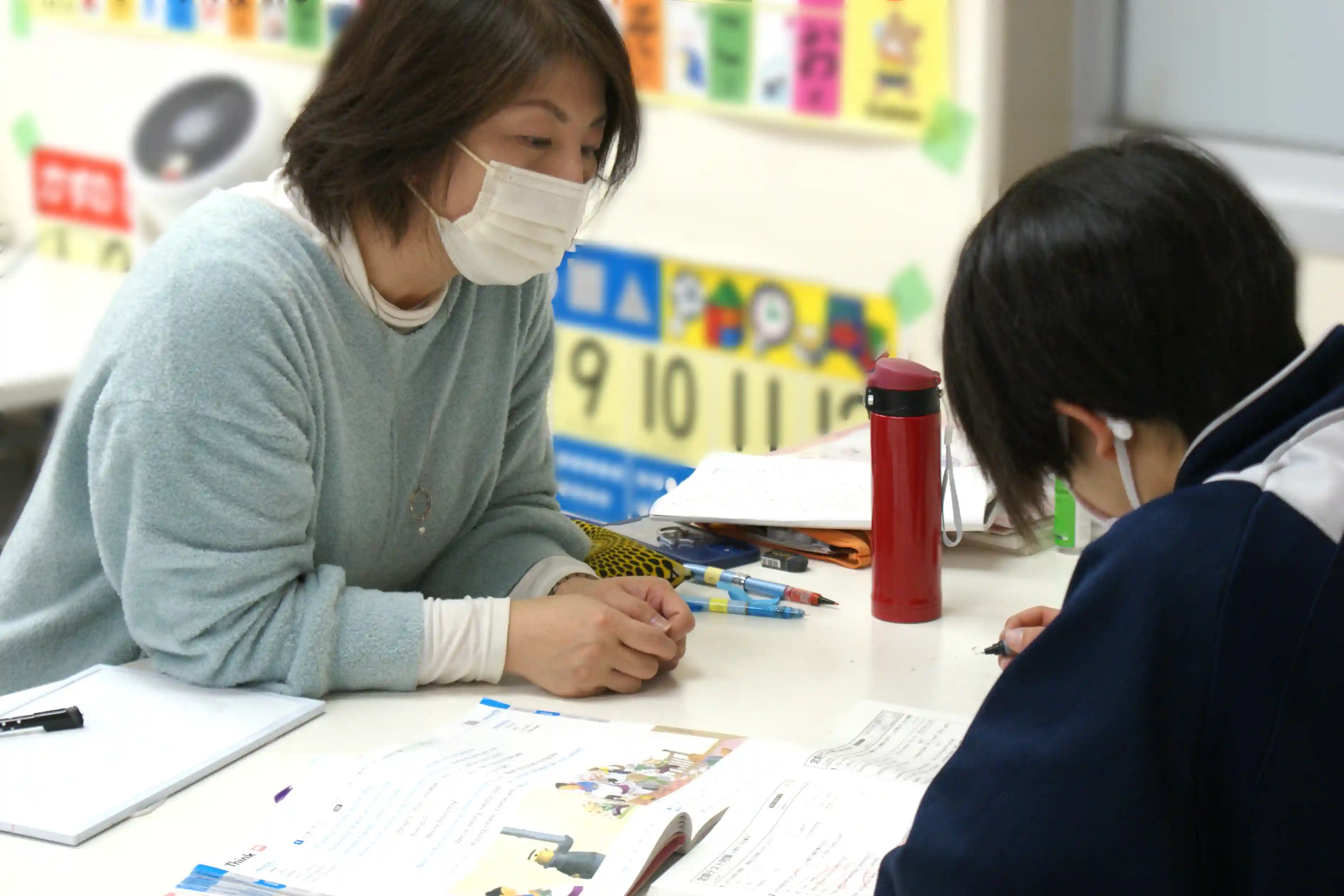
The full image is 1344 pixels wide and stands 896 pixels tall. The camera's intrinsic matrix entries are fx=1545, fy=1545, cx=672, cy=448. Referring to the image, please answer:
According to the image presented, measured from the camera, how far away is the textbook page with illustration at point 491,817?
1006mm

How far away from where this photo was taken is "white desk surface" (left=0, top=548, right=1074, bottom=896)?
1067 mm

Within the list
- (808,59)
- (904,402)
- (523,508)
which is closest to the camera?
(904,402)

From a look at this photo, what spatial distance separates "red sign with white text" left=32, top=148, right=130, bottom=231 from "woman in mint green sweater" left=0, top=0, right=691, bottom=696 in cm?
231

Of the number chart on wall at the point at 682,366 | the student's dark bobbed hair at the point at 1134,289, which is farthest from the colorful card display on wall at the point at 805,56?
the student's dark bobbed hair at the point at 1134,289

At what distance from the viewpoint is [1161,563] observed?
32.6 inches

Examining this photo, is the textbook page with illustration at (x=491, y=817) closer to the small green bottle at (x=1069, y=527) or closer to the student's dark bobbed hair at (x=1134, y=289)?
the student's dark bobbed hair at (x=1134, y=289)

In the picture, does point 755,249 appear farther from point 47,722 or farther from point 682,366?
point 47,722

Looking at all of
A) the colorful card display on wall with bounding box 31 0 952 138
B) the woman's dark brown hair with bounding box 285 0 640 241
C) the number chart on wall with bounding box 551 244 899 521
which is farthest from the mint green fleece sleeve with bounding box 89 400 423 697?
the colorful card display on wall with bounding box 31 0 952 138

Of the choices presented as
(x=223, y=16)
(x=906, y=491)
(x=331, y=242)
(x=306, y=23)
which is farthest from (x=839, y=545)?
(x=223, y=16)

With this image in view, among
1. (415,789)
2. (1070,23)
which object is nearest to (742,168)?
(1070,23)

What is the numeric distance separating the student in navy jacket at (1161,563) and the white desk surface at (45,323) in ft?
4.67

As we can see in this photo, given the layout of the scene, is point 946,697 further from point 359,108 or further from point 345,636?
point 359,108

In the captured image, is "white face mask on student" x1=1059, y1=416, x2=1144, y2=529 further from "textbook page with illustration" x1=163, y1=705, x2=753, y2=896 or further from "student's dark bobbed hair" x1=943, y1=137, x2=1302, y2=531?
"textbook page with illustration" x1=163, y1=705, x2=753, y2=896

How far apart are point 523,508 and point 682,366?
1.16m
